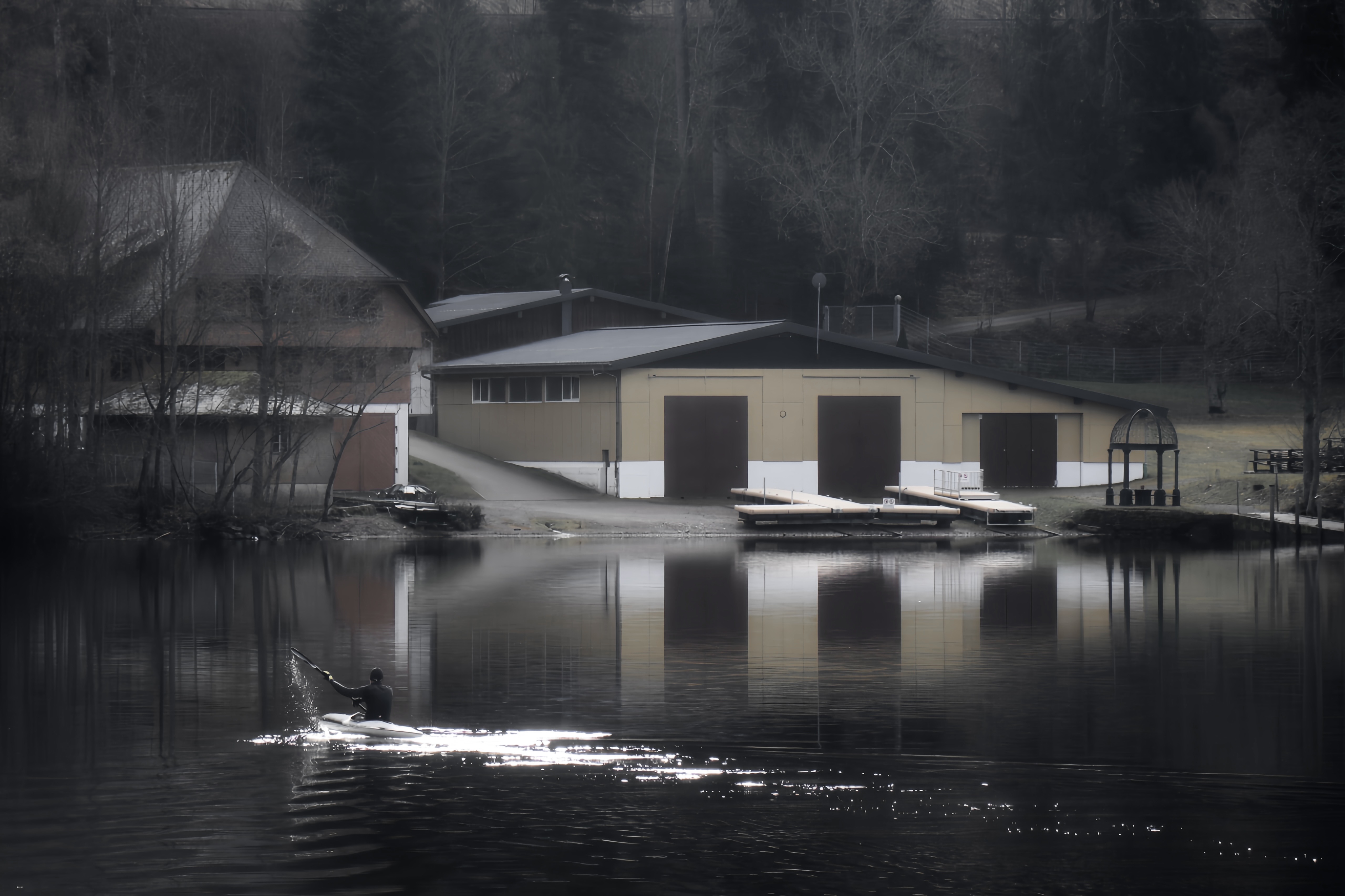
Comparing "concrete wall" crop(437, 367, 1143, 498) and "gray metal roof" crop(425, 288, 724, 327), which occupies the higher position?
"gray metal roof" crop(425, 288, 724, 327)

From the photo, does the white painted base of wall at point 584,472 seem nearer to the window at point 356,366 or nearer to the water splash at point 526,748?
the window at point 356,366

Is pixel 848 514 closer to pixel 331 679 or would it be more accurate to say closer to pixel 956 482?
pixel 956 482

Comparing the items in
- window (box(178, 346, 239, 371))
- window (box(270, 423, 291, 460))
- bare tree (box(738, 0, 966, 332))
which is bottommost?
window (box(270, 423, 291, 460))

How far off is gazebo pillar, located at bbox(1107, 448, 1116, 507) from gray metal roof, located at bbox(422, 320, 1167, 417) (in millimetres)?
1759

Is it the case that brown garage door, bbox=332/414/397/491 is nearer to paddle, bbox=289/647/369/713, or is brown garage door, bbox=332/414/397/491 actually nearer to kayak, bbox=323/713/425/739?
paddle, bbox=289/647/369/713

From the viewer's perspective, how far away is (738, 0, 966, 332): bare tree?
64125 millimetres

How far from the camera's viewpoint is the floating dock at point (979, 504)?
3806 centimetres

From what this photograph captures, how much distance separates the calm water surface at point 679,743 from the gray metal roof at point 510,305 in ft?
96.4

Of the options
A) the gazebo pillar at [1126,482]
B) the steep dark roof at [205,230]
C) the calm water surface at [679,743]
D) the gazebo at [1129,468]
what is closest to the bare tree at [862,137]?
the gazebo pillar at [1126,482]

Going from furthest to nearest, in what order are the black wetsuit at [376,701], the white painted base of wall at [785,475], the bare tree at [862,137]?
the bare tree at [862,137]
the white painted base of wall at [785,475]
the black wetsuit at [376,701]

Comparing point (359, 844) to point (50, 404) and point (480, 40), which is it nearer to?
point (50, 404)

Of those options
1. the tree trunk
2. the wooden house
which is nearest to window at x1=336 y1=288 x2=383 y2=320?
the wooden house

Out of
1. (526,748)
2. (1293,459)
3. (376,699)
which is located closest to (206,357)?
(376,699)

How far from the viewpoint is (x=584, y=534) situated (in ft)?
121
